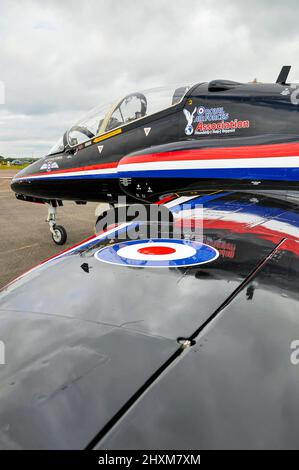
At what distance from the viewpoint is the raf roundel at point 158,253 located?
2.45m

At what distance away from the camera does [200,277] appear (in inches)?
85.4

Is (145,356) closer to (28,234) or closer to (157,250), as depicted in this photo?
(157,250)

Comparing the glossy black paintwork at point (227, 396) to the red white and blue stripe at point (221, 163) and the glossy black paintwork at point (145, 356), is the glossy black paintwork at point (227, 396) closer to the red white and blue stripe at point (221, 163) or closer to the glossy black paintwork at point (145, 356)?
the glossy black paintwork at point (145, 356)

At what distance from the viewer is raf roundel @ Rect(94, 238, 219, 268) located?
245cm

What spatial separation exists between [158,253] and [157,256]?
83 mm

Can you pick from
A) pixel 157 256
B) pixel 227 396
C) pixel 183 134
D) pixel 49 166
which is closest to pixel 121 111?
pixel 183 134

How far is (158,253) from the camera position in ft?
8.82

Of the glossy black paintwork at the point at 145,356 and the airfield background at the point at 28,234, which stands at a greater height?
the glossy black paintwork at the point at 145,356

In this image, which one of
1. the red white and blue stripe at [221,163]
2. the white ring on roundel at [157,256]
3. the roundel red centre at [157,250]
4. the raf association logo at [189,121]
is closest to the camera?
the white ring on roundel at [157,256]

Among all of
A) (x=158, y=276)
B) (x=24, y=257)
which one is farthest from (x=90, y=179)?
(x=158, y=276)

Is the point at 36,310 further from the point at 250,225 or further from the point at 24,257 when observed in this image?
the point at 24,257

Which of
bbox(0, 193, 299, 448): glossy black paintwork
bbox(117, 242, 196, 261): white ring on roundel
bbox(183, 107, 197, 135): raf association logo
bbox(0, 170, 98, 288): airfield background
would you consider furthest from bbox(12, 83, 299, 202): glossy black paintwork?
bbox(0, 193, 299, 448): glossy black paintwork

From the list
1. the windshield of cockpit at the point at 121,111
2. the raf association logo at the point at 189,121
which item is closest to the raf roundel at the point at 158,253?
the raf association logo at the point at 189,121
